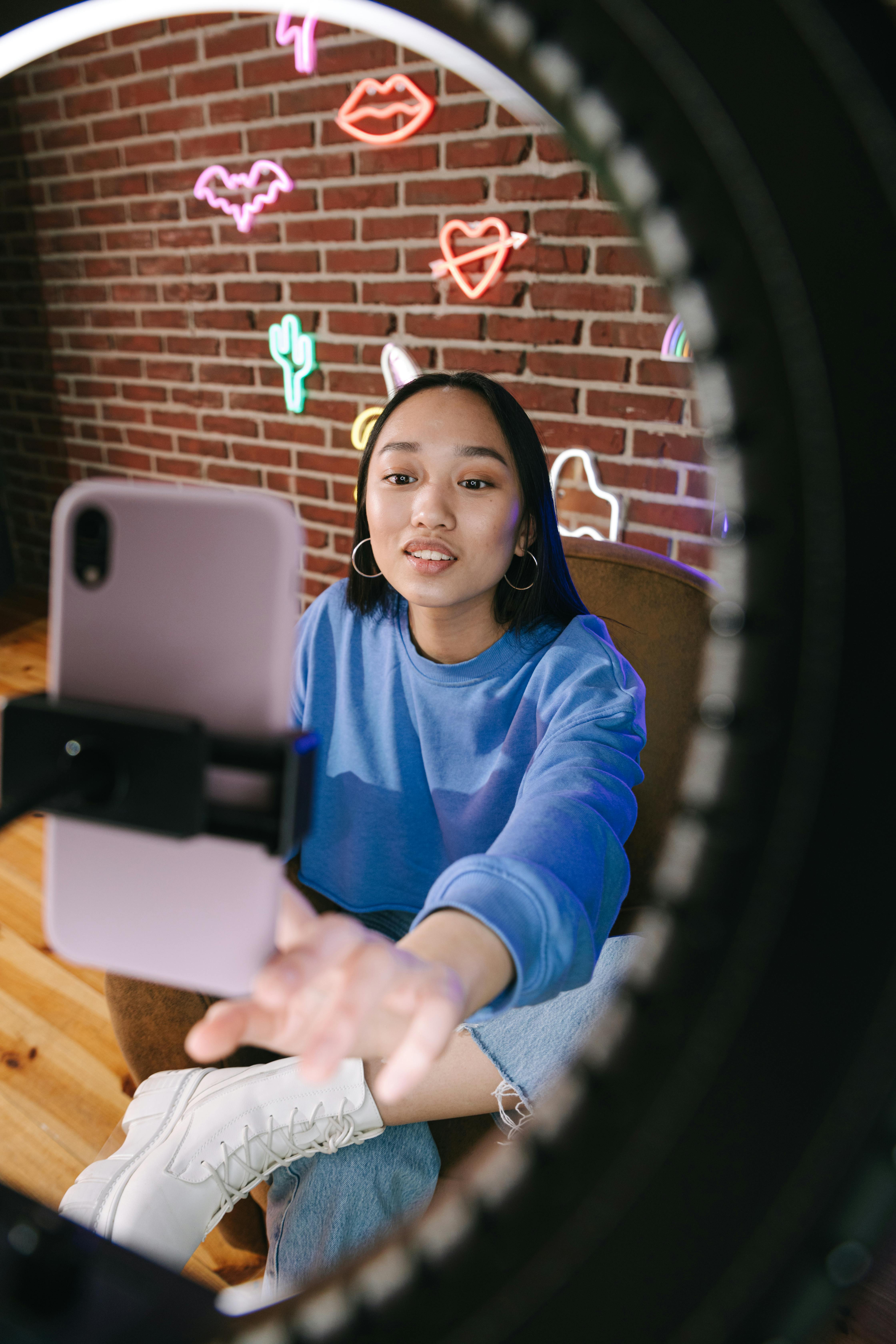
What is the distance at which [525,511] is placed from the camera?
905 millimetres

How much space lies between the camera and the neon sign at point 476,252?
1.65 metres

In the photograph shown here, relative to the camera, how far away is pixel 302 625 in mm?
1149

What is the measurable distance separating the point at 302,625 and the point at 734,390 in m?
0.99

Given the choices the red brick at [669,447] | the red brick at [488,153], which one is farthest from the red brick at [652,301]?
the red brick at [488,153]

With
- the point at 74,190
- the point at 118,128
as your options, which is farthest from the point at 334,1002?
the point at 74,190

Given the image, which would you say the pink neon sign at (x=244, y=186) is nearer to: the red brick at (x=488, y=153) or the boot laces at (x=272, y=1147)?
the red brick at (x=488, y=153)

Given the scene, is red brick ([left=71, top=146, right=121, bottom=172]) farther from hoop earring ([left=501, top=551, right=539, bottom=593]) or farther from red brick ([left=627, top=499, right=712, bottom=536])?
hoop earring ([left=501, top=551, right=539, bottom=593])

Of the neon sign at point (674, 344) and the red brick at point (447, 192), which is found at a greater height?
the red brick at point (447, 192)

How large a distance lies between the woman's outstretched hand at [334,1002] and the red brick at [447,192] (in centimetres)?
178

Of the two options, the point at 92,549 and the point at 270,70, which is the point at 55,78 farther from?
the point at 92,549

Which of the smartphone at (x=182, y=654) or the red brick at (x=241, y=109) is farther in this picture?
the red brick at (x=241, y=109)

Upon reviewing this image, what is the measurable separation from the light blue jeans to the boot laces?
2cm

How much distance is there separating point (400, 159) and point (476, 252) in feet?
0.99

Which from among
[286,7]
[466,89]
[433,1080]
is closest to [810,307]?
[286,7]
